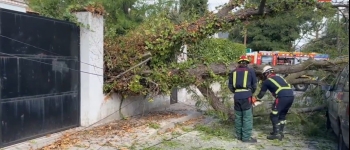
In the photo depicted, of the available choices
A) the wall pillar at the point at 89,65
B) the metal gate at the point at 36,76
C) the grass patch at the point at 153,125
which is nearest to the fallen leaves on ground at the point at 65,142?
the metal gate at the point at 36,76

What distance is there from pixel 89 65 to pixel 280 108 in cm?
406

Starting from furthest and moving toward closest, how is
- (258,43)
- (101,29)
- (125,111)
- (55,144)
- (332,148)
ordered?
(258,43)
(125,111)
(101,29)
(332,148)
(55,144)

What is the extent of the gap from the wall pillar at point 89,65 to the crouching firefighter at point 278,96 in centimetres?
349

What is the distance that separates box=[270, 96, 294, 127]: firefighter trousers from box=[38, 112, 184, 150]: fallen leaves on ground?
2.76m

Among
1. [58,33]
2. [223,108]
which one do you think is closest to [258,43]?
[223,108]

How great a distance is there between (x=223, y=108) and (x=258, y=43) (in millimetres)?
29600

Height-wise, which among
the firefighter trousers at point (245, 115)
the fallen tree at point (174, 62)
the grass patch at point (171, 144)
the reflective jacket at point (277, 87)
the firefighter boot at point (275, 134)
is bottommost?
the grass patch at point (171, 144)

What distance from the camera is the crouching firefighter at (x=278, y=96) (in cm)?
820

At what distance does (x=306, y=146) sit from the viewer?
7.74m

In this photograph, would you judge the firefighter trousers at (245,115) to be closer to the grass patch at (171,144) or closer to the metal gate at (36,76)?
the grass patch at (171,144)

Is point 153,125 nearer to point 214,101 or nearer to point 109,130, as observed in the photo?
point 109,130

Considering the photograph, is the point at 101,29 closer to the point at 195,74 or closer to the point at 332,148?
the point at 195,74

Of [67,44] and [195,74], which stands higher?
[67,44]

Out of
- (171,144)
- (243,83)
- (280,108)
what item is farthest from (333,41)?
(171,144)
